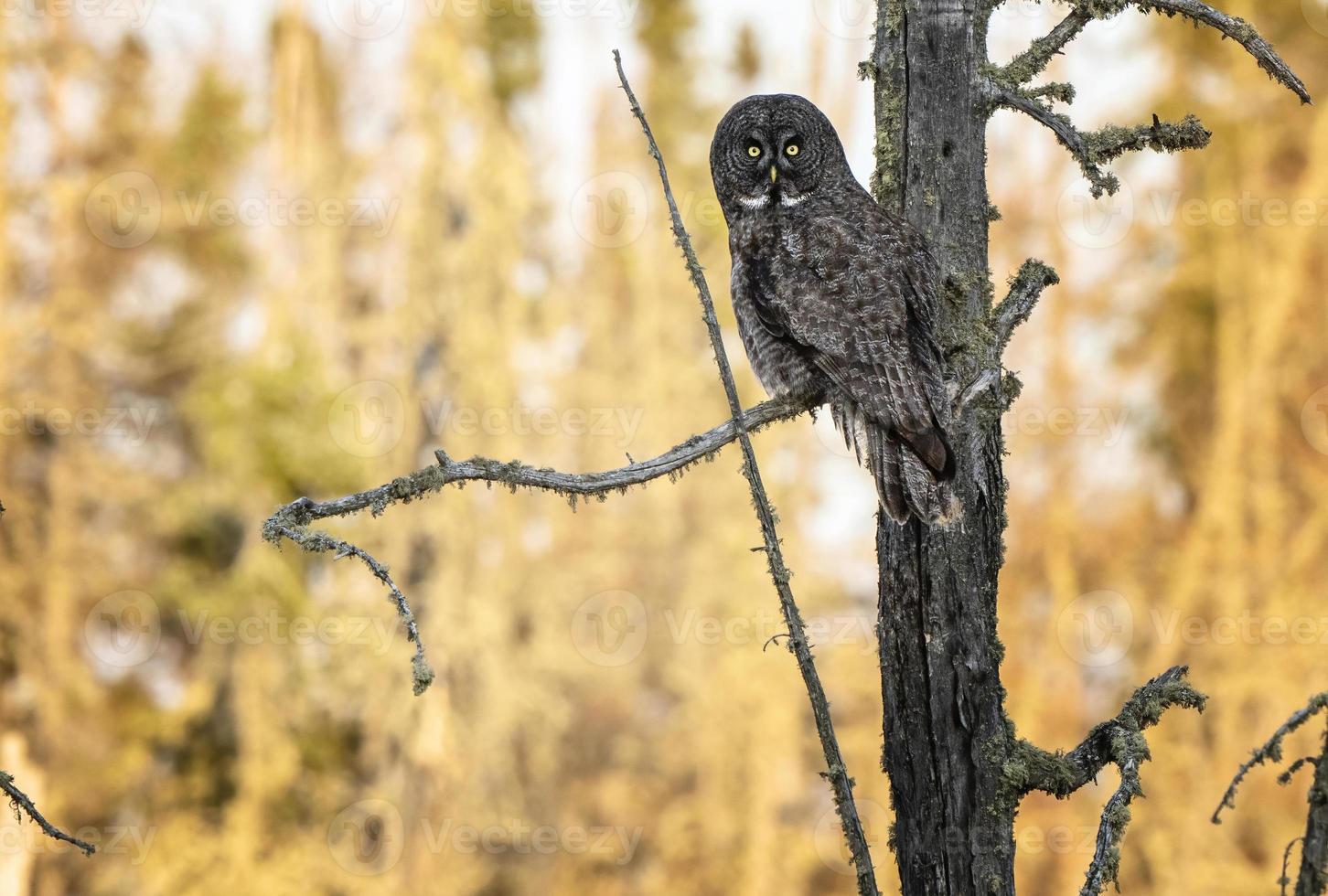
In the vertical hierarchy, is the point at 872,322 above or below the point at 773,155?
below

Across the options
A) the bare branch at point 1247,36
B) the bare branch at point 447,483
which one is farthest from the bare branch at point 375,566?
the bare branch at point 1247,36

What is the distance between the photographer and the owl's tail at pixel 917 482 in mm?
3799

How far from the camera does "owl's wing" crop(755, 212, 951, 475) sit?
3943mm

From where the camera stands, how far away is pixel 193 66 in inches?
837

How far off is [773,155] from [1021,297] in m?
1.35

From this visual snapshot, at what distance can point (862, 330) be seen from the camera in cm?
420

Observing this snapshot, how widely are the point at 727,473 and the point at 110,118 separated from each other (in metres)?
11.6

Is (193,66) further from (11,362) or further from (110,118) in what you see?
(11,362)

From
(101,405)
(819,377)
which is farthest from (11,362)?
(819,377)

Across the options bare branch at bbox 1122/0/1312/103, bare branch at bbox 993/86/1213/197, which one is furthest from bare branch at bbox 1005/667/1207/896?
bare branch at bbox 1122/0/1312/103

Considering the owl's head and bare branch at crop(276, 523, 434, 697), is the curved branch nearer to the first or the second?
bare branch at crop(276, 523, 434, 697)

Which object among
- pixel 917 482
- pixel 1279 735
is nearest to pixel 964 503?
pixel 917 482

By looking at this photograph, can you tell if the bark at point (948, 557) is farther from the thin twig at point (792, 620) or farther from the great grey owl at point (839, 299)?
the thin twig at point (792, 620)

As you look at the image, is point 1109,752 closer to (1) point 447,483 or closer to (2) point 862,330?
(2) point 862,330
